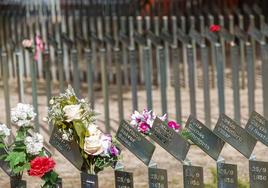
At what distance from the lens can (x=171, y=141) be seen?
14.9ft

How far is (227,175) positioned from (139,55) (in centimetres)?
799

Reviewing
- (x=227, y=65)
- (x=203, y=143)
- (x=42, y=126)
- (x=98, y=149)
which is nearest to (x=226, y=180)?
(x=203, y=143)

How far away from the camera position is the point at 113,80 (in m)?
12.5

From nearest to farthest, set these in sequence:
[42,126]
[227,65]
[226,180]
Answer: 1. [226,180]
2. [42,126]
3. [227,65]

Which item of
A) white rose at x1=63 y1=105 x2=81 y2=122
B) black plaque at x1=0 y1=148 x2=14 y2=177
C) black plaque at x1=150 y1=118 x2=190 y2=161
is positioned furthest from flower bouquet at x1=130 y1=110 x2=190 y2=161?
black plaque at x1=0 y1=148 x2=14 y2=177

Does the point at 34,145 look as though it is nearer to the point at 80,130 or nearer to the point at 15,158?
the point at 15,158

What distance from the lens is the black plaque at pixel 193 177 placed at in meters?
4.40

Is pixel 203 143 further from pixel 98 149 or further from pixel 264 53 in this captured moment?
pixel 264 53

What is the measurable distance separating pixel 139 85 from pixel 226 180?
7.70m

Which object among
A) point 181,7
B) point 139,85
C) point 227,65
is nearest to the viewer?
point 139,85

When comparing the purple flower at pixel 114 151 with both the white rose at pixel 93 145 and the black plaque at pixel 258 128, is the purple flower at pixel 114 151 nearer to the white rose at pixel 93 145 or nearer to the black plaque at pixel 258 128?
the white rose at pixel 93 145

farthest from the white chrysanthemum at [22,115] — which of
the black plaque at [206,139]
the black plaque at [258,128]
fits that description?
the black plaque at [258,128]

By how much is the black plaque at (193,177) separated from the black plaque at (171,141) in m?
0.10

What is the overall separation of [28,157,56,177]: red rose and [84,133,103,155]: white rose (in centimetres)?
23
